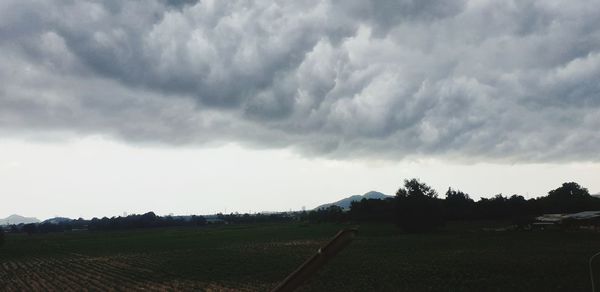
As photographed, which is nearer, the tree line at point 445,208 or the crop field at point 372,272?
the crop field at point 372,272

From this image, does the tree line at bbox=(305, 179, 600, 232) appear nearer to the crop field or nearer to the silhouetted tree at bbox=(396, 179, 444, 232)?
the silhouetted tree at bbox=(396, 179, 444, 232)

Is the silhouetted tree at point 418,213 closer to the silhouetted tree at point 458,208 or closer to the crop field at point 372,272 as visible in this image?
the silhouetted tree at point 458,208

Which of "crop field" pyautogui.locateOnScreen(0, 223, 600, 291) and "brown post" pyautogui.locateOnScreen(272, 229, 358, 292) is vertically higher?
"brown post" pyautogui.locateOnScreen(272, 229, 358, 292)

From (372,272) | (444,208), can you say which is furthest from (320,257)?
(444,208)

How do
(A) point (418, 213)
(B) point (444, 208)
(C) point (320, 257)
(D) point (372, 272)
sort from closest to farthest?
(C) point (320, 257)
(D) point (372, 272)
(A) point (418, 213)
(B) point (444, 208)

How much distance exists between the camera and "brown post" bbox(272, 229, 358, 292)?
10.5 ft

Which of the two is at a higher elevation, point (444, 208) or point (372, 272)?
A: point (444, 208)

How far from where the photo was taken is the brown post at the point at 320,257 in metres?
3.21

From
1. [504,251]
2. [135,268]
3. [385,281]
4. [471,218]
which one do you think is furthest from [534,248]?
[471,218]

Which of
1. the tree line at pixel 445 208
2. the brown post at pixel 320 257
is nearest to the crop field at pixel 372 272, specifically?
the brown post at pixel 320 257

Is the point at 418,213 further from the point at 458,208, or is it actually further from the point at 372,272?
the point at 372,272

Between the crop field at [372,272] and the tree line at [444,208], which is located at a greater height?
the tree line at [444,208]

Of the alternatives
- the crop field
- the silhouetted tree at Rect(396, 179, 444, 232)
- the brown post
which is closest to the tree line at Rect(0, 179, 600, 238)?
the silhouetted tree at Rect(396, 179, 444, 232)

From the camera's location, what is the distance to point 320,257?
11.0ft
